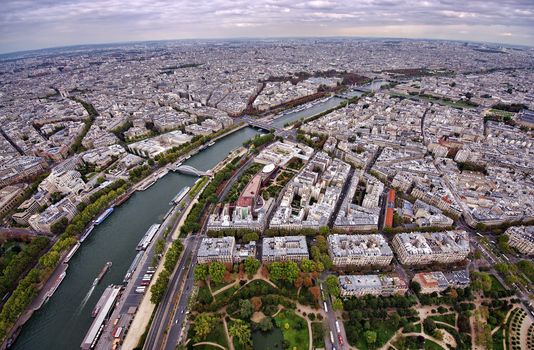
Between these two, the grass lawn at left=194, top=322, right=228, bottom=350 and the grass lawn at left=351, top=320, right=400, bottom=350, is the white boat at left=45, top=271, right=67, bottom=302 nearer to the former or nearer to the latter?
the grass lawn at left=194, top=322, right=228, bottom=350

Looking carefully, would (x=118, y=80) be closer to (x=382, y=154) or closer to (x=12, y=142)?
(x=12, y=142)

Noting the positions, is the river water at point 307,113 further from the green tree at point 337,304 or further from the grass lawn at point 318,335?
the grass lawn at point 318,335

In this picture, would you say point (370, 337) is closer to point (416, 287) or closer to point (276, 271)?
point (416, 287)

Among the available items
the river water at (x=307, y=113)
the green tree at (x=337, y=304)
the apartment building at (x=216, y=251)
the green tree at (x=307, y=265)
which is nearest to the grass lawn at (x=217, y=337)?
the apartment building at (x=216, y=251)

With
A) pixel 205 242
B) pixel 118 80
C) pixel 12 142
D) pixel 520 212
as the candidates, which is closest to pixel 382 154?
pixel 520 212

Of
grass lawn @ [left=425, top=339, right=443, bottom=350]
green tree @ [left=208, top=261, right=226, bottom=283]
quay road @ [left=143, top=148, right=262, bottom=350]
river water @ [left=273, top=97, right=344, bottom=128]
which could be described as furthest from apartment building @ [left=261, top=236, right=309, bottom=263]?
river water @ [left=273, top=97, right=344, bottom=128]

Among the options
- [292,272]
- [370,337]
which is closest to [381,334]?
[370,337]
